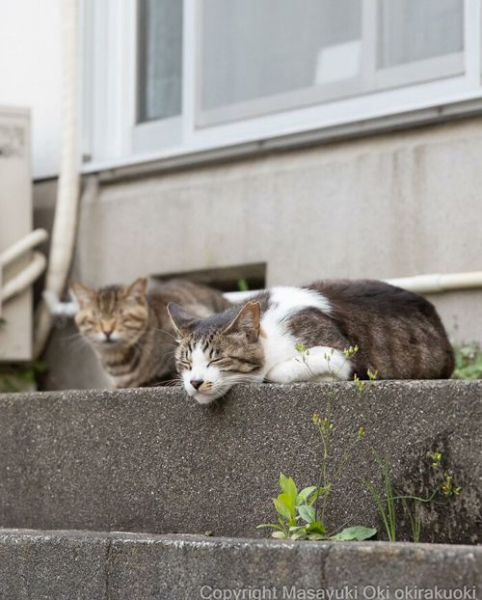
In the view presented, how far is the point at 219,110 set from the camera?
6.24m

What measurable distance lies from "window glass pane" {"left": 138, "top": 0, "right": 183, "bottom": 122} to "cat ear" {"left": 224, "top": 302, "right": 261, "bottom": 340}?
9.43 feet

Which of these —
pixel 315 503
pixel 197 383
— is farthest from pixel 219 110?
pixel 315 503

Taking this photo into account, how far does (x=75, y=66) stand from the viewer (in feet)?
21.6

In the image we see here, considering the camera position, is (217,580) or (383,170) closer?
(217,580)

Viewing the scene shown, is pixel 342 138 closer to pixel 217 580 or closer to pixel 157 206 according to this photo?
pixel 157 206

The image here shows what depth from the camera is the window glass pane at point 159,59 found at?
6.55m

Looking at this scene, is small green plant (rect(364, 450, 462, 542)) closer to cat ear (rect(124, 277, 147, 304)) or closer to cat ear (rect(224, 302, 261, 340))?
cat ear (rect(224, 302, 261, 340))

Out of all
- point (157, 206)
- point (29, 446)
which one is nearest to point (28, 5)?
point (157, 206)

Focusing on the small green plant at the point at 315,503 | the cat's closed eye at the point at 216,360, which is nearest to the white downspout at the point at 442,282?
the cat's closed eye at the point at 216,360

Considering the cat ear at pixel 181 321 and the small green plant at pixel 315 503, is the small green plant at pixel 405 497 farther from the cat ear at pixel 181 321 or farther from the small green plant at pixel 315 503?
the cat ear at pixel 181 321

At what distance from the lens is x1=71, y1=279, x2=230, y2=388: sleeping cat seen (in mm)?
5746

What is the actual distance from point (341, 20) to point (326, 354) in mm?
2394

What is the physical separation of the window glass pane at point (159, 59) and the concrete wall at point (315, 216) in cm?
45

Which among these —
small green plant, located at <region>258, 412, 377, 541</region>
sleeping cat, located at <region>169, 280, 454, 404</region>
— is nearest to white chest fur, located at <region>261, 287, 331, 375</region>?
sleeping cat, located at <region>169, 280, 454, 404</region>
